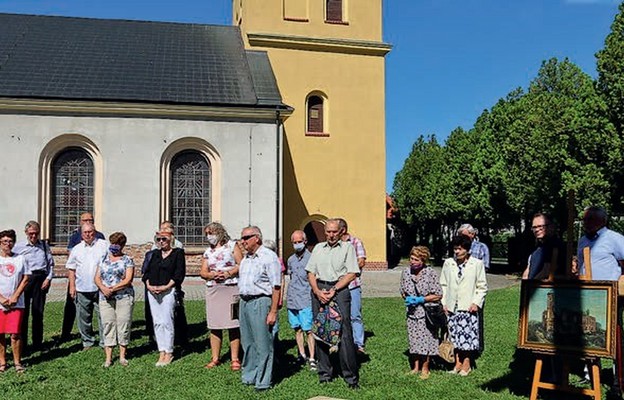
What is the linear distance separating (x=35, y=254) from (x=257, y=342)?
4.29m

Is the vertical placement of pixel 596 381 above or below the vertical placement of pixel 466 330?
below

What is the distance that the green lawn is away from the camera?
6738 mm

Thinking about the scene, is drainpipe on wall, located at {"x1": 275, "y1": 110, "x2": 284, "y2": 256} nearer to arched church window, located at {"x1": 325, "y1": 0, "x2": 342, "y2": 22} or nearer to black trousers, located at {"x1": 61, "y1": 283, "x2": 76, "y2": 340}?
arched church window, located at {"x1": 325, "y1": 0, "x2": 342, "y2": 22}

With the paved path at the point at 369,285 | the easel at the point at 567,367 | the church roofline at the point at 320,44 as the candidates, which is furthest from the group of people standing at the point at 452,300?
the church roofline at the point at 320,44

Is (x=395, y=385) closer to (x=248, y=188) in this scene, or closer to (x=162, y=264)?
(x=162, y=264)

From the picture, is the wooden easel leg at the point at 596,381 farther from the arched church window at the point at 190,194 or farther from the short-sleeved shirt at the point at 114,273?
the arched church window at the point at 190,194

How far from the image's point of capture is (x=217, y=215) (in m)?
20.9

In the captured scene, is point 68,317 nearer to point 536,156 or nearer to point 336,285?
point 336,285

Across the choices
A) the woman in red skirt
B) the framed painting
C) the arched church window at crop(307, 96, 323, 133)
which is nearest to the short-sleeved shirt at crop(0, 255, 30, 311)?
the woman in red skirt

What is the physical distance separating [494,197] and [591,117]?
1011 centimetres

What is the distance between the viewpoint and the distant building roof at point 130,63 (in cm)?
2070

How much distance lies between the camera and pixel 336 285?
6914 millimetres

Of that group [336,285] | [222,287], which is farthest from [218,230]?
[336,285]

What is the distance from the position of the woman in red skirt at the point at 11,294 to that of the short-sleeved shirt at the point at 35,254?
4.10ft
